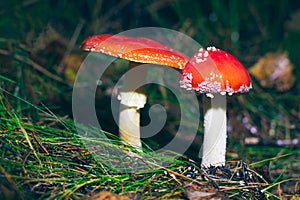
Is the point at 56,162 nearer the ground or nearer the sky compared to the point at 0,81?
nearer the ground

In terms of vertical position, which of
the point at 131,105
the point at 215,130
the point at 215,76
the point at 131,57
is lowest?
the point at 215,130

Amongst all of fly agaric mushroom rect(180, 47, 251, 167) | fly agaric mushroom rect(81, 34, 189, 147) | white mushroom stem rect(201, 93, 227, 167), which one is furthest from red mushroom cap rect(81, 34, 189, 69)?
white mushroom stem rect(201, 93, 227, 167)

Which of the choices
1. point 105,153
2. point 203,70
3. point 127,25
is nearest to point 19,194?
point 105,153

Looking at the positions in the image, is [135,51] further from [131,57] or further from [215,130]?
[215,130]

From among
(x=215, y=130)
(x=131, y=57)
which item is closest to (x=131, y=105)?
(x=131, y=57)

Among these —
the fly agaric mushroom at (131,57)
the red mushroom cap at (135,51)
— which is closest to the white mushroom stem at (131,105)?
the fly agaric mushroom at (131,57)

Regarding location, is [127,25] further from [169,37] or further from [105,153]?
[105,153]
